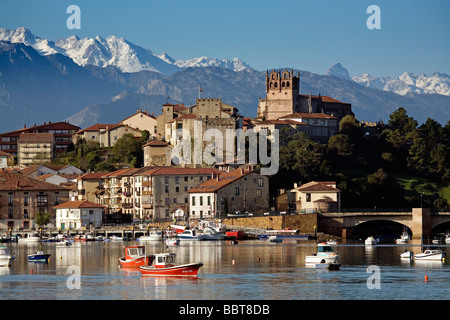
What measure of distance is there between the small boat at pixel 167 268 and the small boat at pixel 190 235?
52370 millimetres

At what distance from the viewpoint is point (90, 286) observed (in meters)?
64.4

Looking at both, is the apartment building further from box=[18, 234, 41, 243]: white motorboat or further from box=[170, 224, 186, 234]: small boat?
box=[170, 224, 186, 234]: small boat

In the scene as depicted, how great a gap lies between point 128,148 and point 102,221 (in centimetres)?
3858

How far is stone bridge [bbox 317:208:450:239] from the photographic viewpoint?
128 m

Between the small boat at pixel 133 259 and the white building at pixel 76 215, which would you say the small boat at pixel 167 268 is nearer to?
the small boat at pixel 133 259

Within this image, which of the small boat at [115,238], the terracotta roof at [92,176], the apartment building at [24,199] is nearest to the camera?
the small boat at [115,238]

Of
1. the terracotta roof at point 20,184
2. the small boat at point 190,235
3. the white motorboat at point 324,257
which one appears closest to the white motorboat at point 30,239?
the terracotta roof at point 20,184

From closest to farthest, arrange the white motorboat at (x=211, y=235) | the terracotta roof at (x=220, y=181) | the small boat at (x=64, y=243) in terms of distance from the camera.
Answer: the small boat at (x=64, y=243), the white motorboat at (x=211, y=235), the terracotta roof at (x=220, y=181)

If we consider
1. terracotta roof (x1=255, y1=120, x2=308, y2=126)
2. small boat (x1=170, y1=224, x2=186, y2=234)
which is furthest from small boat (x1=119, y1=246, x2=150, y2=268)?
terracotta roof (x1=255, y1=120, x2=308, y2=126)

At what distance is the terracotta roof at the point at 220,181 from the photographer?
138625mm

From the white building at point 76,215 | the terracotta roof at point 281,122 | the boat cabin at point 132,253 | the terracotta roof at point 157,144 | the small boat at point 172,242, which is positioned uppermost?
the terracotta roof at point 281,122

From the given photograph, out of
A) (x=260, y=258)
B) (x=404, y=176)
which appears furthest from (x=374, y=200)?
(x=260, y=258)

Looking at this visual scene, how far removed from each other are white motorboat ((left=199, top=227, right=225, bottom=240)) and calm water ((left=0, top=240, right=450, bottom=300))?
24129 mm

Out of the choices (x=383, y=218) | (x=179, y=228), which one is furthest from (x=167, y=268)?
(x=383, y=218)
